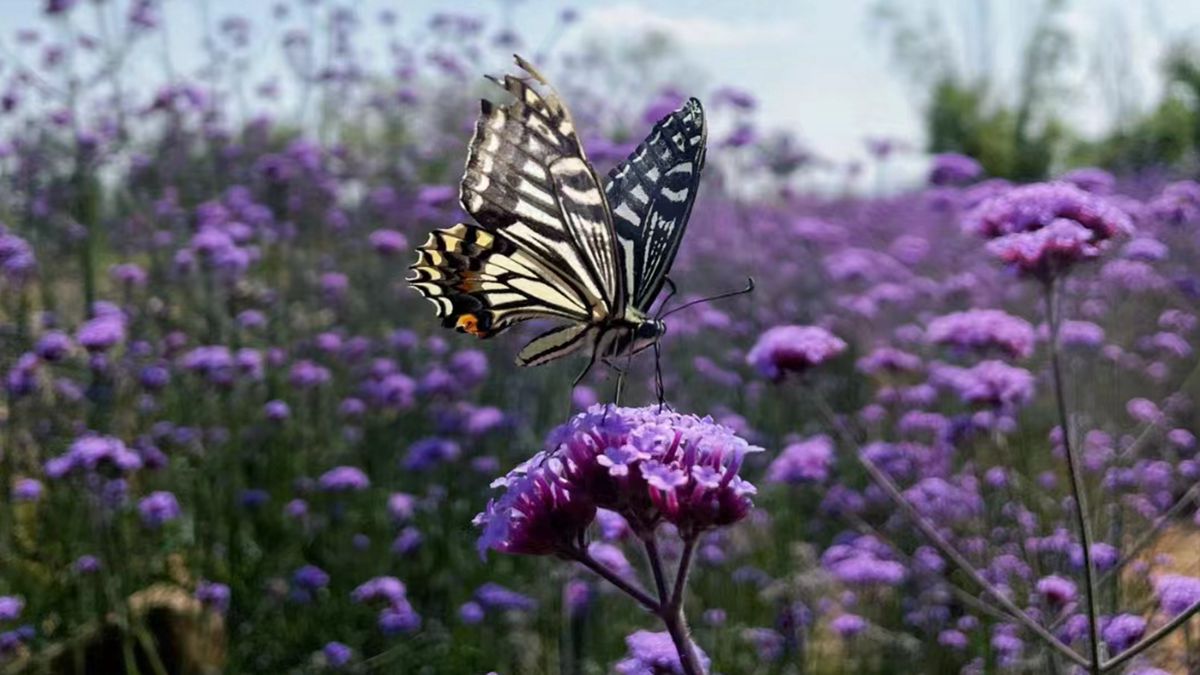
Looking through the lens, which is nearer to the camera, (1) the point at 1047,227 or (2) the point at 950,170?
(1) the point at 1047,227

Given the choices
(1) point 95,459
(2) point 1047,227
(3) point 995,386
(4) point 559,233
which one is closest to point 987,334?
(3) point 995,386

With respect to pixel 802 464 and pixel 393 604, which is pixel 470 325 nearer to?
pixel 393 604

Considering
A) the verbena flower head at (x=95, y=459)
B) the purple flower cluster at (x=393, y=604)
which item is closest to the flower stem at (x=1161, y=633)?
the purple flower cluster at (x=393, y=604)

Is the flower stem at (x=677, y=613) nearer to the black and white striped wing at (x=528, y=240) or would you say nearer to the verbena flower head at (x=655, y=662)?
the verbena flower head at (x=655, y=662)

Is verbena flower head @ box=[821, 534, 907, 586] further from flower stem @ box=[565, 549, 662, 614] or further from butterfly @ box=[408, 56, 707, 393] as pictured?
flower stem @ box=[565, 549, 662, 614]

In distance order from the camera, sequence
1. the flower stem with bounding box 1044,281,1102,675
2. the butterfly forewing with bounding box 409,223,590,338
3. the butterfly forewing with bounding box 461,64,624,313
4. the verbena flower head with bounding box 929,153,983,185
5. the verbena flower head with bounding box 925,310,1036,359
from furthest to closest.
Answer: the verbena flower head with bounding box 929,153,983,185 → the verbena flower head with bounding box 925,310,1036,359 → the butterfly forewing with bounding box 409,223,590,338 → the butterfly forewing with bounding box 461,64,624,313 → the flower stem with bounding box 1044,281,1102,675

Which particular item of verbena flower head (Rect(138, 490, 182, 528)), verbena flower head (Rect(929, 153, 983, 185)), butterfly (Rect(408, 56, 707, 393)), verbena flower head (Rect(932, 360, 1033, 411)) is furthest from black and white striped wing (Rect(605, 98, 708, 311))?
verbena flower head (Rect(929, 153, 983, 185))

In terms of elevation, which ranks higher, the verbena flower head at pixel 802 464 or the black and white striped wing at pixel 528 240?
the black and white striped wing at pixel 528 240
